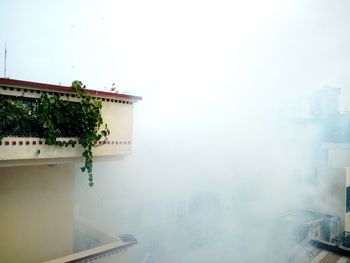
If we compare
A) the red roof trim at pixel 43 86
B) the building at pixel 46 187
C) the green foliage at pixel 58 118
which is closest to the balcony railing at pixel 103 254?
the building at pixel 46 187

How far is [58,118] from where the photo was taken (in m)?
4.79

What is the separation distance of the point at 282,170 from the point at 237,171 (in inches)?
120

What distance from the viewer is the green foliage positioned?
171 inches

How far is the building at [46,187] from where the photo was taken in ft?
15.2

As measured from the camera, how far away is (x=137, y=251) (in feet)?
35.7

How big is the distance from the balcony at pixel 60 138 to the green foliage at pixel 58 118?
0.26 feet

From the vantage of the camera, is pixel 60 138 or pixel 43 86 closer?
pixel 43 86

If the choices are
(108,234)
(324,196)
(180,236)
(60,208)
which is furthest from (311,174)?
(60,208)

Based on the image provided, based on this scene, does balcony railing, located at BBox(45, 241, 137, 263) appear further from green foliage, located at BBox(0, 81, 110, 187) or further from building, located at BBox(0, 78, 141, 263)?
green foliage, located at BBox(0, 81, 110, 187)

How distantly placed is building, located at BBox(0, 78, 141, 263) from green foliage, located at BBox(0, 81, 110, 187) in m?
0.10

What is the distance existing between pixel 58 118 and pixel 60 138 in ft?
1.18

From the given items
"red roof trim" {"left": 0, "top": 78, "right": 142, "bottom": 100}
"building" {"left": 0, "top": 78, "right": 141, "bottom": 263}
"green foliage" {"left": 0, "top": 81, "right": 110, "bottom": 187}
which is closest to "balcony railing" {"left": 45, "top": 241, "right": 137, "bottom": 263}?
"building" {"left": 0, "top": 78, "right": 141, "bottom": 263}

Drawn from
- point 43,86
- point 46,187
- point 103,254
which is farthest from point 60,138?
point 103,254

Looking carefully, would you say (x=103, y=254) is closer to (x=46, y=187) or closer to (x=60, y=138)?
(x=46, y=187)
